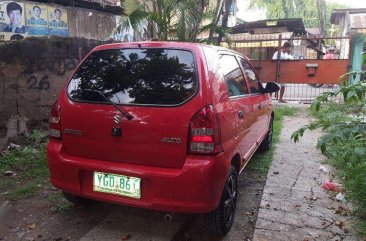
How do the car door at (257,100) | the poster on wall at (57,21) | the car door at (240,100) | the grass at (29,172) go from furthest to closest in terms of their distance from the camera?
the poster on wall at (57,21) < the car door at (257,100) < the grass at (29,172) < the car door at (240,100)

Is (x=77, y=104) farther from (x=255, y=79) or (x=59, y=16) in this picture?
(x=59, y=16)

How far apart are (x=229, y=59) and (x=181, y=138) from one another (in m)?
1.42

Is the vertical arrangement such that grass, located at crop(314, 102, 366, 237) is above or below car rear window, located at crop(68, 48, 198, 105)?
below

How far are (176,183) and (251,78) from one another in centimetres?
222

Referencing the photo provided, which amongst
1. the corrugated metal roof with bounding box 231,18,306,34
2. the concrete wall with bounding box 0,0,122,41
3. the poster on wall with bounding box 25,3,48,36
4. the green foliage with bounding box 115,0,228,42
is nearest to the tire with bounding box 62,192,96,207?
the green foliage with bounding box 115,0,228,42

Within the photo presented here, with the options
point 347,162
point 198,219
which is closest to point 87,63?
point 198,219

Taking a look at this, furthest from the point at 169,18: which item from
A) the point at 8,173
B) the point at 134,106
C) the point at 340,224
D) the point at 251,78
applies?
the point at 340,224

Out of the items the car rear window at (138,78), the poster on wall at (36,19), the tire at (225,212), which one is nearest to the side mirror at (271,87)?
the tire at (225,212)

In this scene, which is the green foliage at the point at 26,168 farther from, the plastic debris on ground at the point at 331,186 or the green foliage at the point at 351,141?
the plastic debris on ground at the point at 331,186

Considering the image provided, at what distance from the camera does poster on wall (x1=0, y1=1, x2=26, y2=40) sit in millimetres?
8578

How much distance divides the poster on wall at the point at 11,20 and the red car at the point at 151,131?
686 centimetres

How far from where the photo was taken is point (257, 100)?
418 cm

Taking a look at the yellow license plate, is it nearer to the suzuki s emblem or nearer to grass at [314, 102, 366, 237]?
the suzuki s emblem

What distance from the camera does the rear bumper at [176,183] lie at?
2.52 meters
